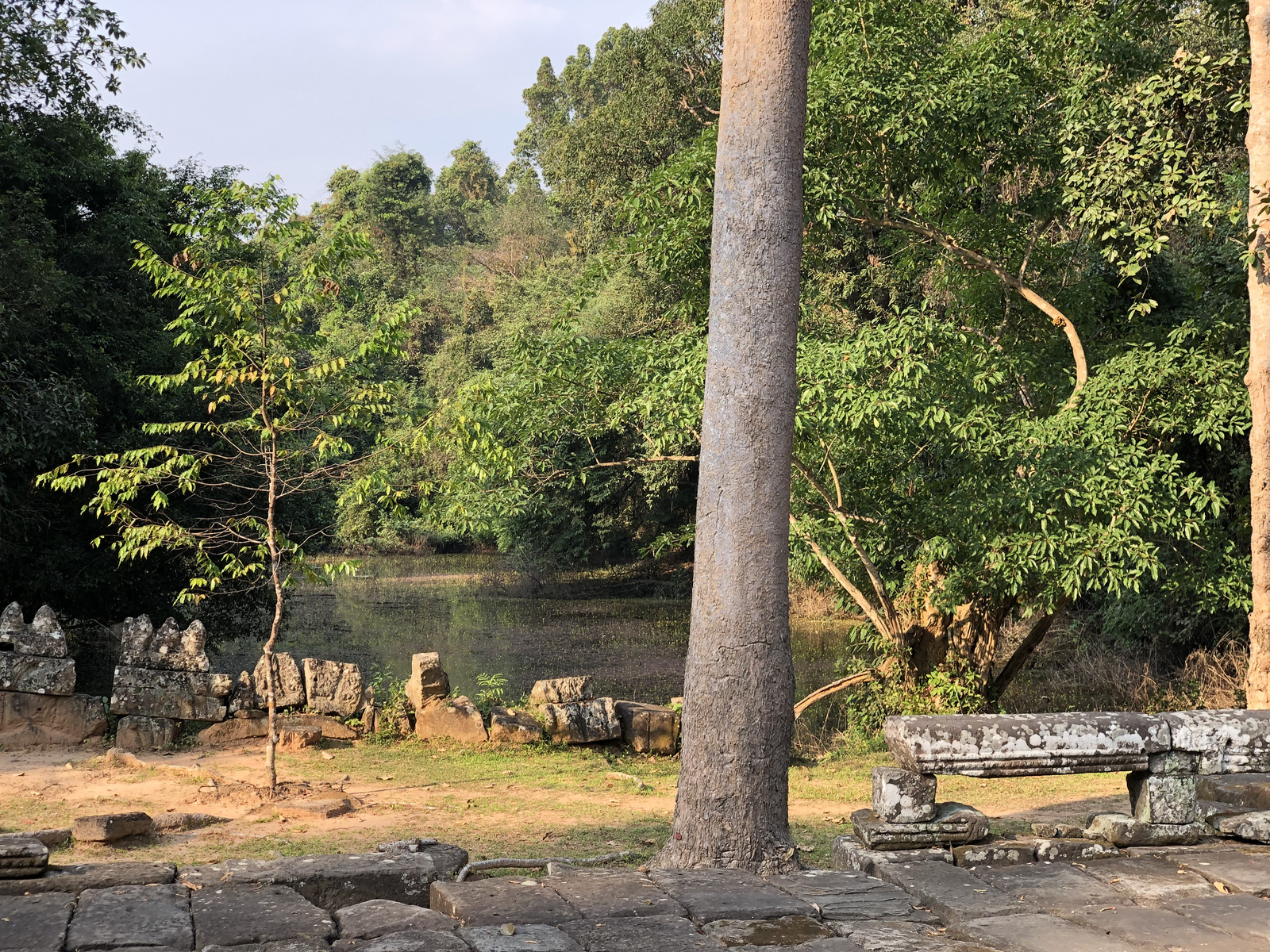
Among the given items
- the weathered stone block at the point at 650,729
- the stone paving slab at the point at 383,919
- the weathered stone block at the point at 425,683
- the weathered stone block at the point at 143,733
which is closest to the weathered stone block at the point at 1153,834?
the stone paving slab at the point at 383,919

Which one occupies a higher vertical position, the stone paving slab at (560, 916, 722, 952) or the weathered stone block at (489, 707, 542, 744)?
the stone paving slab at (560, 916, 722, 952)

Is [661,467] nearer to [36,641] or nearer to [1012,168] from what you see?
[1012,168]

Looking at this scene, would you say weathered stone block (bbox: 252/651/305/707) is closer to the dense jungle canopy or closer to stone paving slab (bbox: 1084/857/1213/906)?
the dense jungle canopy

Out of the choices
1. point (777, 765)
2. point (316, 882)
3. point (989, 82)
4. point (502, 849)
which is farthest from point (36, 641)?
point (989, 82)

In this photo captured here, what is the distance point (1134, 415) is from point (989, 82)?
3336mm

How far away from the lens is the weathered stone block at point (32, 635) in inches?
358

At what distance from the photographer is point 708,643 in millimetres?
4781

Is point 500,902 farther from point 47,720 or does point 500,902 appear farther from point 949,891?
point 47,720

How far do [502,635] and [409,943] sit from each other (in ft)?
53.9

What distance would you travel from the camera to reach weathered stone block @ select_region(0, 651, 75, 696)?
354 inches

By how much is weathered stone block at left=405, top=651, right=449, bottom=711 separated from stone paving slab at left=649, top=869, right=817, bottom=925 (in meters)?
6.37

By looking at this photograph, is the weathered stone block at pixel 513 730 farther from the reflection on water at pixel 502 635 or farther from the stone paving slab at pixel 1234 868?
the stone paving slab at pixel 1234 868

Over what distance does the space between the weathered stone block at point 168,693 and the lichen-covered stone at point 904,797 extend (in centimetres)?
689

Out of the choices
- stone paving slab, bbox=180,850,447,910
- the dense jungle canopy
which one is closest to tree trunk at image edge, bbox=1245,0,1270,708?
the dense jungle canopy
